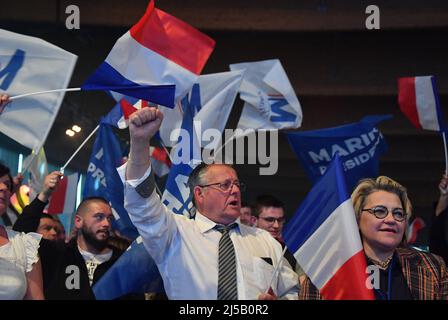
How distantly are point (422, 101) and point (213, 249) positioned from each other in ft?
12.0

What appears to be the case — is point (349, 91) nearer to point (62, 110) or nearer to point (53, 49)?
point (62, 110)

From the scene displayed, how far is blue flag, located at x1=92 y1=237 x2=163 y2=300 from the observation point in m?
4.72

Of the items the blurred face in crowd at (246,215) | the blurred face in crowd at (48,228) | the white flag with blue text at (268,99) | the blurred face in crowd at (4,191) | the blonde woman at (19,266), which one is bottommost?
the blonde woman at (19,266)

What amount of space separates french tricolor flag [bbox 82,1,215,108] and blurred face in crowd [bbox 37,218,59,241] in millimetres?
1379

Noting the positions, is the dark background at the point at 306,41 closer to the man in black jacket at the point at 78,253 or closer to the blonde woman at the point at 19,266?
the man in black jacket at the point at 78,253

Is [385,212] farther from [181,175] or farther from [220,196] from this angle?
[181,175]

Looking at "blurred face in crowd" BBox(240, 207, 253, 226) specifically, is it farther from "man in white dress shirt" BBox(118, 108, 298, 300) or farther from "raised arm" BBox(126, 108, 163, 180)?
"raised arm" BBox(126, 108, 163, 180)

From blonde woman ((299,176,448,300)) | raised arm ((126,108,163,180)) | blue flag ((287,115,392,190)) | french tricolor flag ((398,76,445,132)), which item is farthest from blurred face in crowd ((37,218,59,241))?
french tricolor flag ((398,76,445,132))

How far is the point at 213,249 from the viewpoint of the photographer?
4.48 m

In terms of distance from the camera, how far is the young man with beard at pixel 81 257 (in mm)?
4891

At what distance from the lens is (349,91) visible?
1180 cm

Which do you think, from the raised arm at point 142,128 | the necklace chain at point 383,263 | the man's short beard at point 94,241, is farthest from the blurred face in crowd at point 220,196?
the man's short beard at point 94,241

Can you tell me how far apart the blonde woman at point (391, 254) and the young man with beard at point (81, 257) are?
55.2 inches
